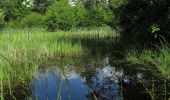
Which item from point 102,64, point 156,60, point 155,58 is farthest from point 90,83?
point 102,64

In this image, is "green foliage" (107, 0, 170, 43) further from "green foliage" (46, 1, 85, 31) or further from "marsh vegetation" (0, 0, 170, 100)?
"green foliage" (46, 1, 85, 31)

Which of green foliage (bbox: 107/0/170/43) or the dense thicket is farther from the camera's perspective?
the dense thicket

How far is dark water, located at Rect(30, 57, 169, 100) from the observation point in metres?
6.12

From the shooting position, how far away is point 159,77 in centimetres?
625

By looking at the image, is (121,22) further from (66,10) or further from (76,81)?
(66,10)

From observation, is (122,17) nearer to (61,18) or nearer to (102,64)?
(102,64)

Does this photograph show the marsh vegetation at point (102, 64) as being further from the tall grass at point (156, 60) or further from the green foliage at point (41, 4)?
the green foliage at point (41, 4)

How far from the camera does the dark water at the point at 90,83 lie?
241 inches

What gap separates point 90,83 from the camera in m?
7.29

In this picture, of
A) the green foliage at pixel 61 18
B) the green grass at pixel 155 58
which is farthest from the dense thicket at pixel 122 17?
the green grass at pixel 155 58

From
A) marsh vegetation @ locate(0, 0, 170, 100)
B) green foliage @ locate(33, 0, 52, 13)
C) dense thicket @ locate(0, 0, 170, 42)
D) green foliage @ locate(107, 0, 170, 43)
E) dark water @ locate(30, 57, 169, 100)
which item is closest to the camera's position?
marsh vegetation @ locate(0, 0, 170, 100)

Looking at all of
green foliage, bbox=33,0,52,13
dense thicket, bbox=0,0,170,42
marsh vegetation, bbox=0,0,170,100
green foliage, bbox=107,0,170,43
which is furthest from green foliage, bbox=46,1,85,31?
green foliage, bbox=33,0,52,13

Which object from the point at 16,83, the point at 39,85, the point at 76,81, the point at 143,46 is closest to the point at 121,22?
the point at 143,46

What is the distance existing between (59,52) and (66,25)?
803 centimetres
